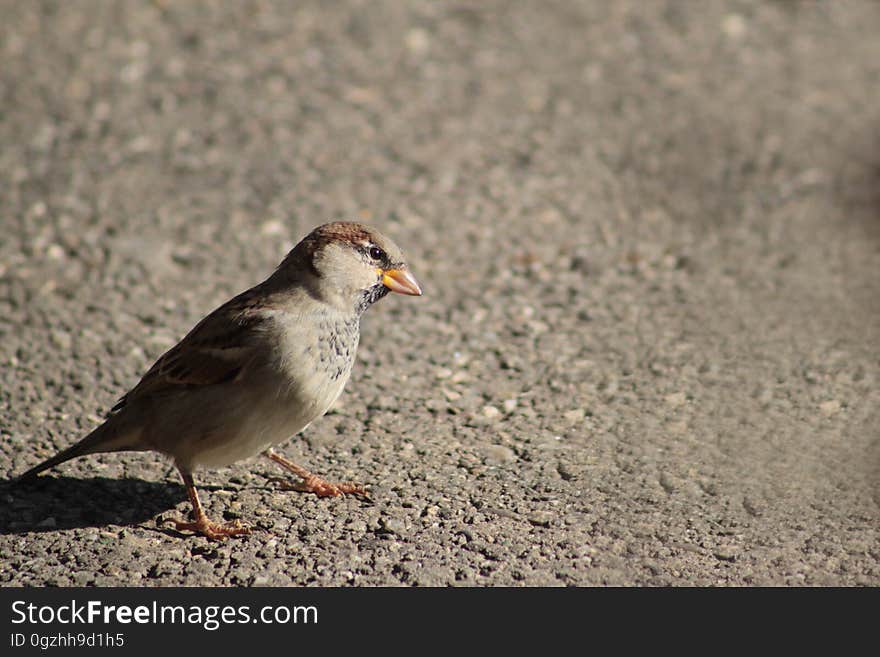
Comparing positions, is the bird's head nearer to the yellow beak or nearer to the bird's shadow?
the yellow beak

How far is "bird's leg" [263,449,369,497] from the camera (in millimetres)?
4582

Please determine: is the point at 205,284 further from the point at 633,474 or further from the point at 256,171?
the point at 633,474

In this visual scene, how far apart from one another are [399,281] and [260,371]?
0.74 meters

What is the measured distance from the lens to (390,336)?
597 cm

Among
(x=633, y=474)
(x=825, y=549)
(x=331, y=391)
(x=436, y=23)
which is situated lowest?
(x=825, y=549)

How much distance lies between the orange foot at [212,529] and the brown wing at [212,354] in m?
0.52

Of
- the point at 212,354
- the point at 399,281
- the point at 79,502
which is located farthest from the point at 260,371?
the point at 79,502

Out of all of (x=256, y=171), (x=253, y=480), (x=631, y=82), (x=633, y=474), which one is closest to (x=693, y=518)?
(x=633, y=474)

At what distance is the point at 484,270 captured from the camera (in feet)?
21.4

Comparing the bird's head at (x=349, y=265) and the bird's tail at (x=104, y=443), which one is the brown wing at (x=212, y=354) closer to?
the bird's tail at (x=104, y=443)

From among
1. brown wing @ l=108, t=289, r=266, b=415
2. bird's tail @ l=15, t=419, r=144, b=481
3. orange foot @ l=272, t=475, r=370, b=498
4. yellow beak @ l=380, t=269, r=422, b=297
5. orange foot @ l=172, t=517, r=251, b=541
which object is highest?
yellow beak @ l=380, t=269, r=422, b=297

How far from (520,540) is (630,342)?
183 centimetres

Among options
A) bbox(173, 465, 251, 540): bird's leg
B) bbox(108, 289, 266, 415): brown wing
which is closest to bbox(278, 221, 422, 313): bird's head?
bbox(108, 289, 266, 415): brown wing

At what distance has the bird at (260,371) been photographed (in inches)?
165
